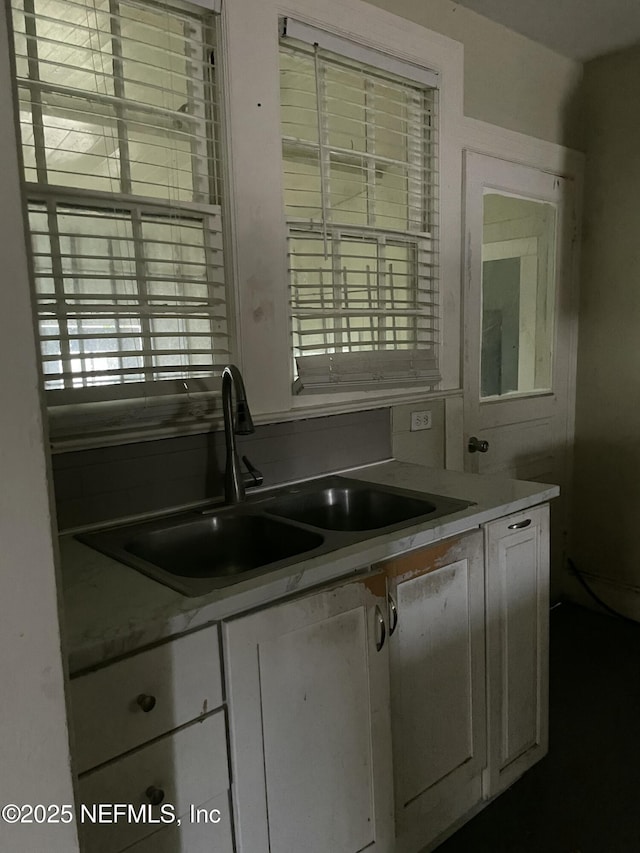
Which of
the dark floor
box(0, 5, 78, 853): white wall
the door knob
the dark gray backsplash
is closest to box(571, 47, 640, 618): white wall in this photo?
the dark floor

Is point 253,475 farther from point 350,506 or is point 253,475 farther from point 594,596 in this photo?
point 594,596

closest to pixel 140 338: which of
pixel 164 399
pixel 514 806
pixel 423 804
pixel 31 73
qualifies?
pixel 164 399

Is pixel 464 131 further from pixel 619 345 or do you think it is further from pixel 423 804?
pixel 423 804

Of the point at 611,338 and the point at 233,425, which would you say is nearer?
the point at 233,425

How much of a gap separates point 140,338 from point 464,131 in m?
1.67

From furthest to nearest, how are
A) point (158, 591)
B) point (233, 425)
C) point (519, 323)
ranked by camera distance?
point (519, 323), point (233, 425), point (158, 591)

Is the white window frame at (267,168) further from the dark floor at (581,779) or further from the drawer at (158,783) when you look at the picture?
the dark floor at (581,779)

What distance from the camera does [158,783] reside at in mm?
1149

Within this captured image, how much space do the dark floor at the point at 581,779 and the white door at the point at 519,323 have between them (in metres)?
0.78

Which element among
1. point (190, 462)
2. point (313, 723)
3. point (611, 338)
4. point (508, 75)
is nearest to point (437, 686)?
Result: point (313, 723)

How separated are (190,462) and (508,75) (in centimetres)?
224

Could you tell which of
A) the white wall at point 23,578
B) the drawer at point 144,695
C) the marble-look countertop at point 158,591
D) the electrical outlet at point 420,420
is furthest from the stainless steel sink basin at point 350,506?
the white wall at point 23,578

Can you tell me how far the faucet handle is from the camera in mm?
1896

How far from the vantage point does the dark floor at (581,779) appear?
1.80m
